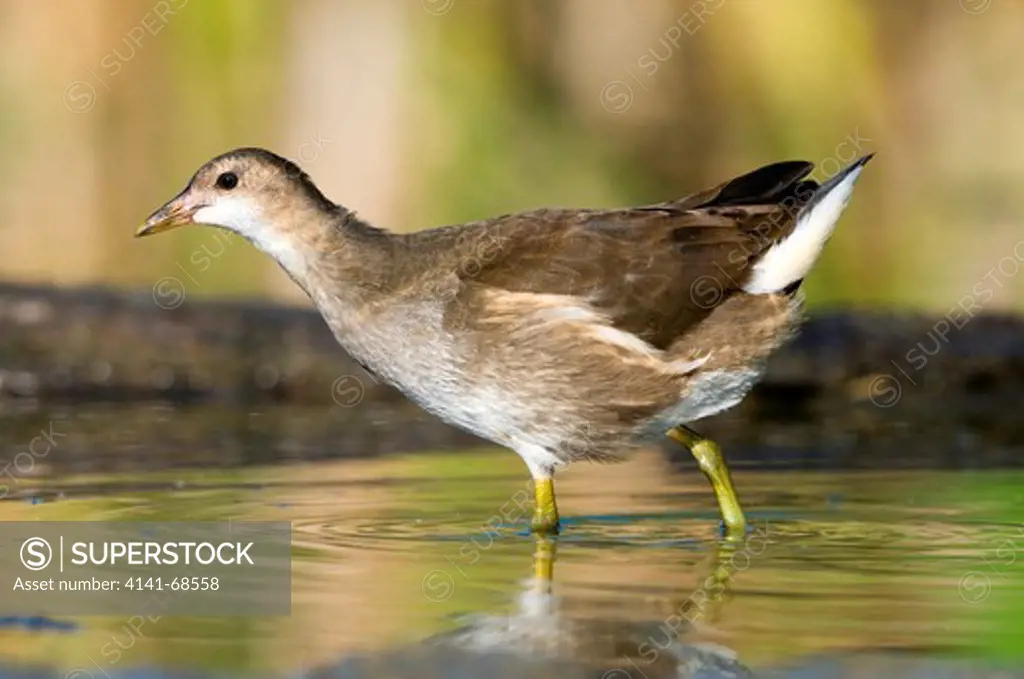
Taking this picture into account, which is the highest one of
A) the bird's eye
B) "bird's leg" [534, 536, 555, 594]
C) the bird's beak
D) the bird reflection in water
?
the bird's eye

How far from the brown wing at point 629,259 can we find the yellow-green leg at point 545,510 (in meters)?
0.56

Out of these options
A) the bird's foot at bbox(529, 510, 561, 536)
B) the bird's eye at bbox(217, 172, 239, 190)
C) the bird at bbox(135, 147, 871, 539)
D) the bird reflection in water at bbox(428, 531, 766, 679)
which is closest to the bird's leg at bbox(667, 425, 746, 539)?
the bird at bbox(135, 147, 871, 539)

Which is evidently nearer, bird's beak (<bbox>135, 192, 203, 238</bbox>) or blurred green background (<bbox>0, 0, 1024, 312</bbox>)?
bird's beak (<bbox>135, 192, 203, 238</bbox>)

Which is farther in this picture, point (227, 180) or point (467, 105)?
point (467, 105)

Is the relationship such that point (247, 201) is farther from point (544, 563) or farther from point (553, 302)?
A: point (544, 563)

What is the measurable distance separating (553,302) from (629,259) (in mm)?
315

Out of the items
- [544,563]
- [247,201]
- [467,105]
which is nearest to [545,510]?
[544,563]

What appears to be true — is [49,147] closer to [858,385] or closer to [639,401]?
[858,385]

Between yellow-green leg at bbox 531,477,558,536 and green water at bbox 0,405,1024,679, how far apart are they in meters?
0.08

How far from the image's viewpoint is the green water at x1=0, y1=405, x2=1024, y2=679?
4.50 m

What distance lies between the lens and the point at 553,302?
676cm

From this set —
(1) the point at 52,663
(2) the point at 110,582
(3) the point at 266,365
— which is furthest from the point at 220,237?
(1) the point at 52,663

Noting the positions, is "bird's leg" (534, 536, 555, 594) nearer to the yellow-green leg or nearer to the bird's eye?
the yellow-green leg

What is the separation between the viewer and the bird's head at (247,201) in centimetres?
695
